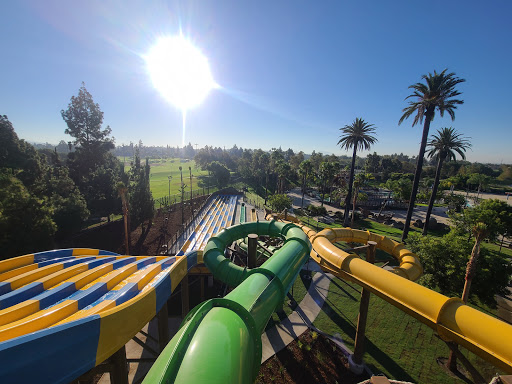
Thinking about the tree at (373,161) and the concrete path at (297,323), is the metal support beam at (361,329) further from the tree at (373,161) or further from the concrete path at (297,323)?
the tree at (373,161)

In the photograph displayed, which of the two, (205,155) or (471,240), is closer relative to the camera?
(471,240)

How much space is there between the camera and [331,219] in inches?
1745

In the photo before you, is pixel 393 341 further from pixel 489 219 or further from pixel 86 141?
pixel 86 141

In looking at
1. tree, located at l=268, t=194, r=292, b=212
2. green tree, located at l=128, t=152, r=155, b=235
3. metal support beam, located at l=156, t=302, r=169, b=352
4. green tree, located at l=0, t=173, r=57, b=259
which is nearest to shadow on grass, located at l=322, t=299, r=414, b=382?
metal support beam, located at l=156, t=302, r=169, b=352

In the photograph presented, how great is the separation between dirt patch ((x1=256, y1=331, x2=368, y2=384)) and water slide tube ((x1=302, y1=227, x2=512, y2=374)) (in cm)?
581

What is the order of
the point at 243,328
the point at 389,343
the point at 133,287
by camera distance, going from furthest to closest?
the point at 389,343 → the point at 133,287 → the point at 243,328

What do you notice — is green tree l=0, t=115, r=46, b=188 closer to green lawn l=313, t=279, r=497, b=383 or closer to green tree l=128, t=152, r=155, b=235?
green tree l=128, t=152, r=155, b=235

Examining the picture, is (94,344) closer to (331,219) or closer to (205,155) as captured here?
(331,219)

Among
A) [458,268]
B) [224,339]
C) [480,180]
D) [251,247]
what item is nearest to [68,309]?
[224,339]

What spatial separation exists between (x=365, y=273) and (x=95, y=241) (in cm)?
3187

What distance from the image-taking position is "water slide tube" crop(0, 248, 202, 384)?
4.39 metres

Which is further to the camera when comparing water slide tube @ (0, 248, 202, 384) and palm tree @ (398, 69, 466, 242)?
palm tree @ (398, 69, 466, 242)

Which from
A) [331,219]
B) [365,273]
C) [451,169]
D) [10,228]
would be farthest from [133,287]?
[451,169]

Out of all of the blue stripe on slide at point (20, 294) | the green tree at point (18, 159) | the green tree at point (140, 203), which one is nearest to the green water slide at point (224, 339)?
the blue stripe on slide at point (20, 294)
